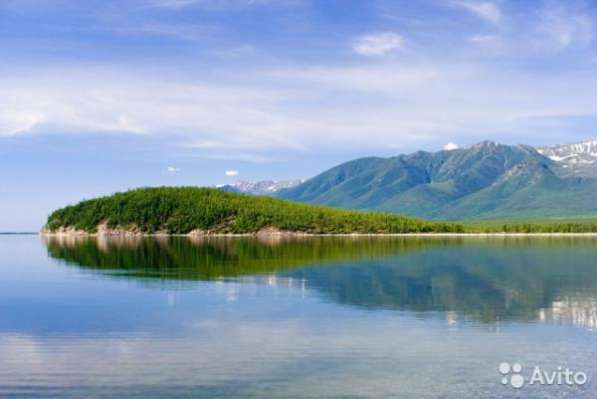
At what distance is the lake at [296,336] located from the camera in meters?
31.0

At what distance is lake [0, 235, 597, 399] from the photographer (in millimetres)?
30953

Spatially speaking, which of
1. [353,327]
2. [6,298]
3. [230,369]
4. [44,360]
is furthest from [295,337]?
[6,298]

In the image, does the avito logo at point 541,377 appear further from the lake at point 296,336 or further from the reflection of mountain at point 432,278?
the reflection of mountain at point 432,278

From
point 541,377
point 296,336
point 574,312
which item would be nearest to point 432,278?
point 574,312

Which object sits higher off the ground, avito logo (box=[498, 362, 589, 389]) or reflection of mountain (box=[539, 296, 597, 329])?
reflection of mountain (box=[539, 296, 597, 329])

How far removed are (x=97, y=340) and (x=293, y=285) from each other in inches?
1229

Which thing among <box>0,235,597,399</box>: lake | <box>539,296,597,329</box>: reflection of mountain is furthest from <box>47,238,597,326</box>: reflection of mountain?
<box>0,235,597,399</box>: lake

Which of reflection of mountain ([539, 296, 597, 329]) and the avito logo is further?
reflection of mountain ([539, 296, 597, 329])

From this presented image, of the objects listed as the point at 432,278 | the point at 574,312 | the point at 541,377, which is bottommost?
the point at 541,377

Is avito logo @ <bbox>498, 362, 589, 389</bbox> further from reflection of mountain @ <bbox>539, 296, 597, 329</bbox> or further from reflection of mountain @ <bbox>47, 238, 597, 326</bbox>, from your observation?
reflection of mountain @ <bbox>47, 238, 597, 326</bbox>

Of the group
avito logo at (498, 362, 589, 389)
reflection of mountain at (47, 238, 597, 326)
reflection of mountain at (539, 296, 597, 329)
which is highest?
reflection of mountain at (47, 238, 597, 326)

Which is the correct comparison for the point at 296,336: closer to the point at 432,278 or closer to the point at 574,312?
the point at 574,312

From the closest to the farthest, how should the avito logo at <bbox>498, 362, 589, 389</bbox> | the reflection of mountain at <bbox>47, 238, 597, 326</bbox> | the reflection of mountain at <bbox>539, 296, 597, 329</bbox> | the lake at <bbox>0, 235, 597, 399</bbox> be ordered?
1. the lake at <bbox>0, 235, 597, 399</bbox>
2. the avito logo at <bbox>498, 362, 589, 389</bbox>
3. the reflection of mountain at <bbox>539, 296, 597, 329</bbox>
4. the reflection of mountain at <bbox>47, 238, 597, 326</bbox>

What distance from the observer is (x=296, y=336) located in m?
42.0
